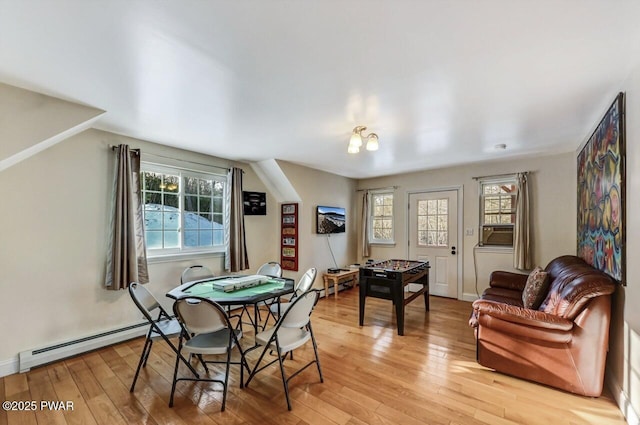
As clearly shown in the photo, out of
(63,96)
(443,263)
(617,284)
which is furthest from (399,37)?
(443,263)

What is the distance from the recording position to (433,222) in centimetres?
554

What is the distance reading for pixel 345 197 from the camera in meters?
6.25

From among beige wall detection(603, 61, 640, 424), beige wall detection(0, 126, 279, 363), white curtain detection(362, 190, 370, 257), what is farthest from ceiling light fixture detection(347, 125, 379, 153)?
white curtain detection(362, 190, 370, 257)

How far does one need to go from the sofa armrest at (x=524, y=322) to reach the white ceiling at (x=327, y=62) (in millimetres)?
1873

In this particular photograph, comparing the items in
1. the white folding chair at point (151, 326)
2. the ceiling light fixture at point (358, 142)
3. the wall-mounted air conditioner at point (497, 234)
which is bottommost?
the white folding chair at point (151, 326)

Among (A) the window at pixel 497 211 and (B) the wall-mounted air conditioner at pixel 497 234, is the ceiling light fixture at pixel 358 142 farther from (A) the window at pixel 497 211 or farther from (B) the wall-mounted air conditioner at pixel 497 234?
(B) the wall-mounted air conditioner at pixel 497 234

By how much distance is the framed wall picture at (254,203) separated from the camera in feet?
15.3

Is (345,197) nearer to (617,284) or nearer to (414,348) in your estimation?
(414,348)

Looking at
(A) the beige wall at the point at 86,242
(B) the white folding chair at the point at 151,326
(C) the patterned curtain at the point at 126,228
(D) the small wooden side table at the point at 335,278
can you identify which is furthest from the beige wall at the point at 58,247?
(D) the small wooden side table at the point at 335,278

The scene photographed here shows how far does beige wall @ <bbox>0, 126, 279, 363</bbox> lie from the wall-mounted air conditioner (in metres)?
5.51

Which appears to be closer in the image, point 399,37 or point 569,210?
point 399,37

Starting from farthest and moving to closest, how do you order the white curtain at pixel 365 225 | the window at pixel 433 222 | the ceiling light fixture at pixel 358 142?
the white curtain at pixel 365 225 → the window at pixel 433 222 → the ceiling light fixture at pixel 358 142

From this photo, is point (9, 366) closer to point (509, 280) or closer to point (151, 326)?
point (151, 326)

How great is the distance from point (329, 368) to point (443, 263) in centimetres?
359
